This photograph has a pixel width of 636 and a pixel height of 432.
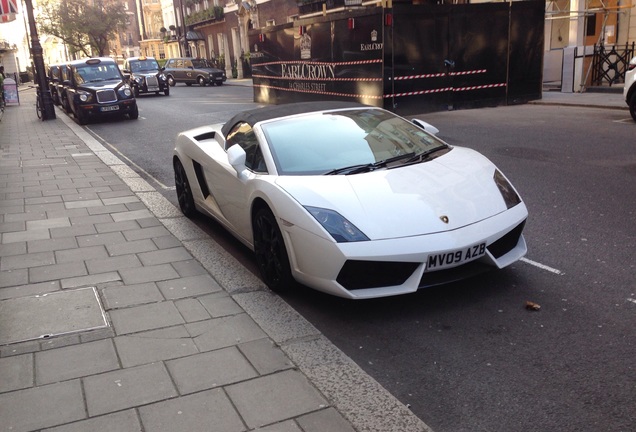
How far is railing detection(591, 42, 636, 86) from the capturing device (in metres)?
19.1

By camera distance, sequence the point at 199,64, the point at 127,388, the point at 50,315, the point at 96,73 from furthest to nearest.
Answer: the point at 199,64 < the point at 96,73 < the point at 50,315 < the point at 127,388

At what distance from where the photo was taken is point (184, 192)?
7.15m

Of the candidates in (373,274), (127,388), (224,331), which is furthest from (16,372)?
(373,274)

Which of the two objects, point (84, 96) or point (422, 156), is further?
point (84, 96)

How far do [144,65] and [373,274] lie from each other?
31.5 meters

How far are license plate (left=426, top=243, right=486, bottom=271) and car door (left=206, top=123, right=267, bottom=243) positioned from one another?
5.34 ft

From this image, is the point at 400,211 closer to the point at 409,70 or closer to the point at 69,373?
the point at 69,373

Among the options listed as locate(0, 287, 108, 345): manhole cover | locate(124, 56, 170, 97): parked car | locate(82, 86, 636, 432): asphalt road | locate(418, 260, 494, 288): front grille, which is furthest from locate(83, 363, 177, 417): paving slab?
locate(124, 56, 170, 97): parked car

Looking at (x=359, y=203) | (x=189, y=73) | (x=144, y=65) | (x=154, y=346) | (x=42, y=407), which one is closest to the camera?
(x=42, y=407)


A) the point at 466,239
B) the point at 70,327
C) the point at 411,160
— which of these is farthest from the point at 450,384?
the point at 70,327

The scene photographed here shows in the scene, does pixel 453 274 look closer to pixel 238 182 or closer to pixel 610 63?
pixel 238 182

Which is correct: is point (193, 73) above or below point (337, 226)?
below

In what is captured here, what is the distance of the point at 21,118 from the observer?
75.0 feet

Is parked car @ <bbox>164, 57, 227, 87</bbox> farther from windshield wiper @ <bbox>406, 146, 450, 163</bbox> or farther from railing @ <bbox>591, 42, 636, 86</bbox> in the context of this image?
windshield wiper @ <bbox>406, 146, 450, 163</bbox>
